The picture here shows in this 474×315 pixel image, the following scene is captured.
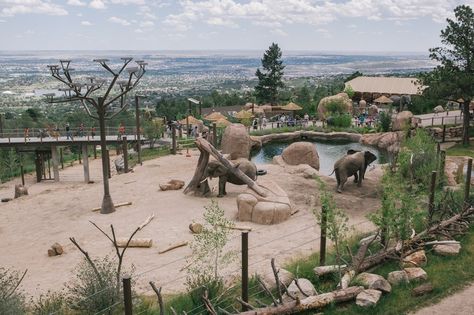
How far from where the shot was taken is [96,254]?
12680 mm

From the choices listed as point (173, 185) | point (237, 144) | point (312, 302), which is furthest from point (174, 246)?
point (237, 144)

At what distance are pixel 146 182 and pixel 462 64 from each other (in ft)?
57.6

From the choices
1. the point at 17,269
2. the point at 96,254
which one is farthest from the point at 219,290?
the point at 17,269

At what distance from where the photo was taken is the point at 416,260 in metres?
10.5

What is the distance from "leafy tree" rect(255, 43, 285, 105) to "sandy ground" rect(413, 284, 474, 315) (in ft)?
157

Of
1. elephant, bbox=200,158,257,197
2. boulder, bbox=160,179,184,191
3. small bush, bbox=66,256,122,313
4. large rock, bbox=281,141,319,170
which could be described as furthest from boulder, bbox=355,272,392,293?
large rock, bbox=281,141,319,170

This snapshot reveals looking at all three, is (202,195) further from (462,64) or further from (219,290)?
(462,64)

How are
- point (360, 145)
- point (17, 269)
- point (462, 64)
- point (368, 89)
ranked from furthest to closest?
point (368, 89), point (360, 145), point (462, 64), point (17, 269)

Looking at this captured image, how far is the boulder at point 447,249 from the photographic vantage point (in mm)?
10836

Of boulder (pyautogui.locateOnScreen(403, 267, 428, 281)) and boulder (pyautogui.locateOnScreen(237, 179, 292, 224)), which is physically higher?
boulder (pyautogui.locateOnScreen(403, 267, 428, 281))

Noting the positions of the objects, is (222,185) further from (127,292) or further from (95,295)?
(127,292)

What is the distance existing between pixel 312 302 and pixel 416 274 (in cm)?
248

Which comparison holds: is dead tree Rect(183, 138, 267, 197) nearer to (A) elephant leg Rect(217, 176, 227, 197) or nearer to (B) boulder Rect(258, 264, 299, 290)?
(A) elephant leg Rect(217, 176, 227, 197)

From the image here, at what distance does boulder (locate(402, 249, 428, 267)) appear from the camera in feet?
33.9
